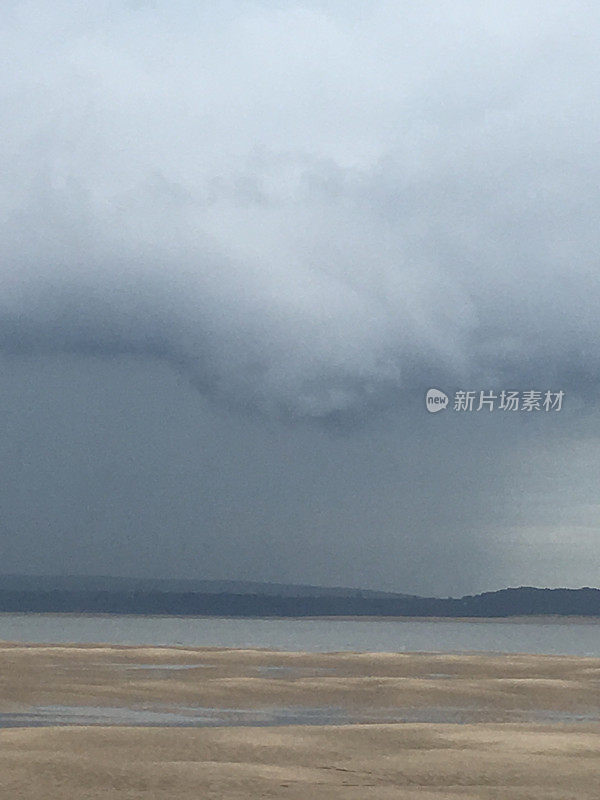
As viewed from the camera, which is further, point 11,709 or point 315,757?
point 11,709

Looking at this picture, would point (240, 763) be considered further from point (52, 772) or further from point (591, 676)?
point (591, 676)

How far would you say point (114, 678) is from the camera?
135 ft

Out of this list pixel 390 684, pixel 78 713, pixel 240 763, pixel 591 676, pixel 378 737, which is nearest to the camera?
pixel 240 763

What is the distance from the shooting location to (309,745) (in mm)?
19016

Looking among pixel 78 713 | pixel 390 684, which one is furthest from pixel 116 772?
pixel 390 684

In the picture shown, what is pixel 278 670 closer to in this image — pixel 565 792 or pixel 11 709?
pixel 11 709

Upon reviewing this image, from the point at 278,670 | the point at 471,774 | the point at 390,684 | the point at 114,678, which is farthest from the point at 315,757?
the point at 278,670

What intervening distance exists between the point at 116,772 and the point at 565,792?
5.93 metres

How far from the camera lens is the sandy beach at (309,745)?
14.6 m

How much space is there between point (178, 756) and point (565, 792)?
19.0ft

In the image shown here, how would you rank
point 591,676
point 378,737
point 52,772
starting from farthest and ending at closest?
point 591,676
point 378,737
point 52,772

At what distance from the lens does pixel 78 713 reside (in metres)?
28.2

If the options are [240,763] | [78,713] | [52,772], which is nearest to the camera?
[52,772]

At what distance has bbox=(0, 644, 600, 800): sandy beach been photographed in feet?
48.0
